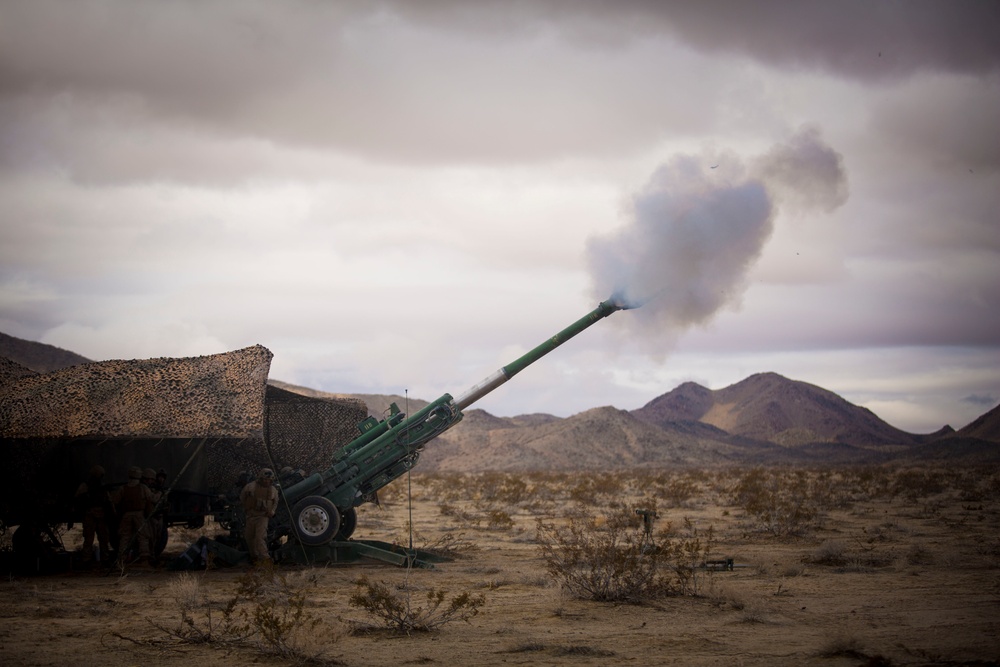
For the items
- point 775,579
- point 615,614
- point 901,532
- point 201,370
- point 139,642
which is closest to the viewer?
point 139,642

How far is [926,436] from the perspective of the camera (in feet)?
423

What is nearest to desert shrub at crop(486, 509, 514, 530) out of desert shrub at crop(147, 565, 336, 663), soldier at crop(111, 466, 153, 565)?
soldier at crop(111, 466, 153, 565)

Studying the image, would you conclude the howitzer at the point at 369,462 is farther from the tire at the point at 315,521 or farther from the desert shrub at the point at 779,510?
the desert shrub at the point at 779,510

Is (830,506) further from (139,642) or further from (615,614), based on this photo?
(139,642)

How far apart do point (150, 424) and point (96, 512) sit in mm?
1806

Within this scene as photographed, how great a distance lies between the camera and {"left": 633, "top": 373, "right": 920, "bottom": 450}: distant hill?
121 metres

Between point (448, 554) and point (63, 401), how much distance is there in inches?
287

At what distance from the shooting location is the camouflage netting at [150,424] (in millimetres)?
14242

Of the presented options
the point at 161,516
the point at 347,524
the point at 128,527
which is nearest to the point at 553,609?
the point at 347,524

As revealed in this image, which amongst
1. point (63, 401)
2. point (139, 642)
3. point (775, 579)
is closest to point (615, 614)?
point (775, 579)

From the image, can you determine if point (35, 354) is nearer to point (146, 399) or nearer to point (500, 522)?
point (500, 522)

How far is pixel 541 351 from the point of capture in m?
15.6

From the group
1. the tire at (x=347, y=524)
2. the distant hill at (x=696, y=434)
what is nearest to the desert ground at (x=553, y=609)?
the tire at (x=347, y=524)

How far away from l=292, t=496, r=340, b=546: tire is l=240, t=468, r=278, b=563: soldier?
2.20 feet
